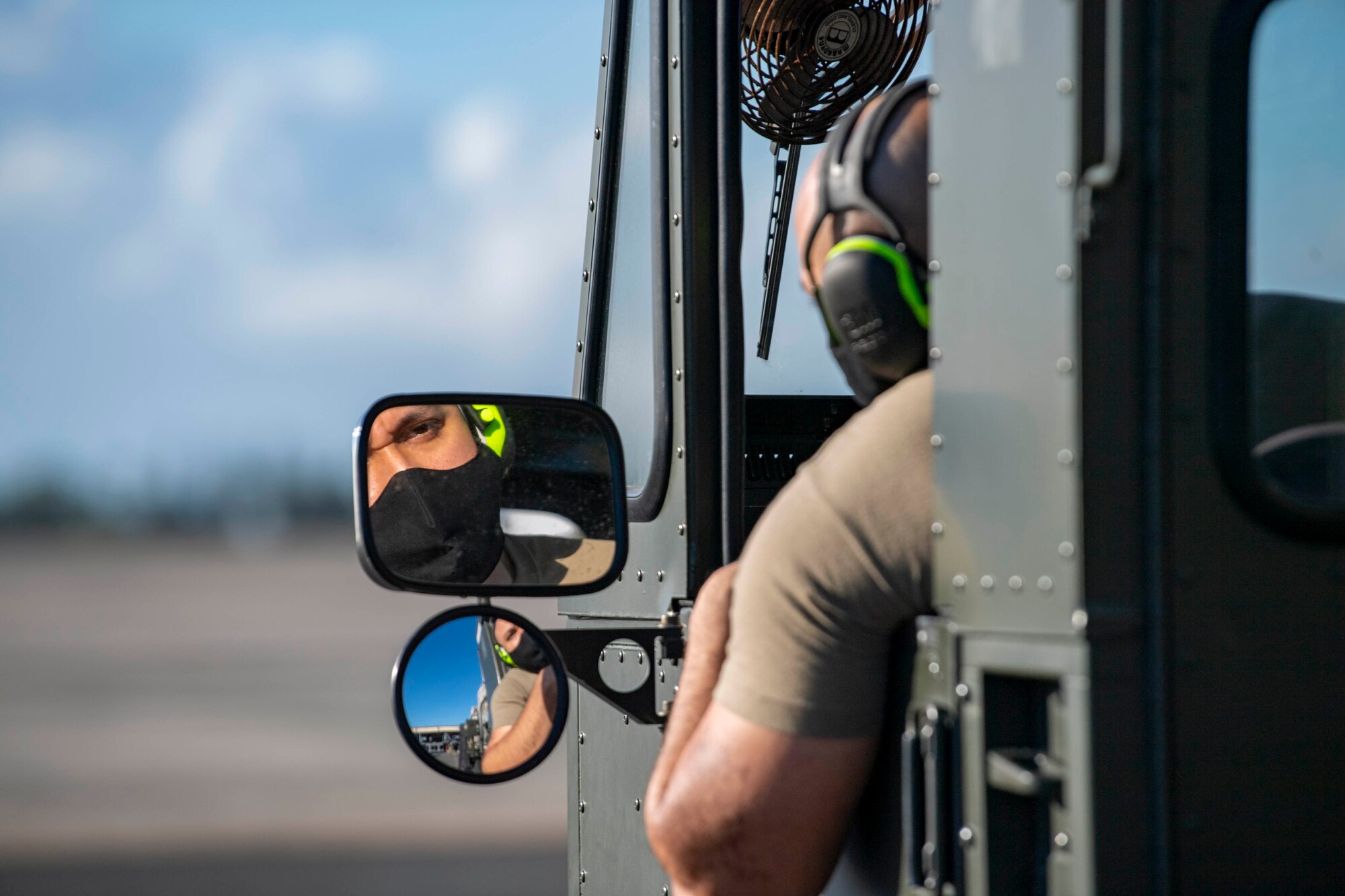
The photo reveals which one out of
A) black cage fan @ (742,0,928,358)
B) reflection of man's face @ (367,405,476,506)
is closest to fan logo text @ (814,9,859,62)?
black cage fan @ (742,0,928,358)

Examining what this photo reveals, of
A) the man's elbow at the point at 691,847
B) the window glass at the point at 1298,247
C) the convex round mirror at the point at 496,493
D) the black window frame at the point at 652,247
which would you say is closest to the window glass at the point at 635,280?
the black window frame at the point at 652,247

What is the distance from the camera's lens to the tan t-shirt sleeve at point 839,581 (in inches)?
51.5

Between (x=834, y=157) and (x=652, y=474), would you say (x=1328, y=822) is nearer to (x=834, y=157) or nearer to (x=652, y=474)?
(x=834, y=157)

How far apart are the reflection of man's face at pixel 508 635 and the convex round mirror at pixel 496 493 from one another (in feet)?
0.19

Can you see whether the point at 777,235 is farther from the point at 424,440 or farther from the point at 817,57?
the point at 424,440

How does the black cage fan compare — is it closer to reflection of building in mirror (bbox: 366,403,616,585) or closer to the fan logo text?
the fan logo text

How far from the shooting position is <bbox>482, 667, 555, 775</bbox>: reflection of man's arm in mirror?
1.87 meters

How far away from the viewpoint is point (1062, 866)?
1.15m

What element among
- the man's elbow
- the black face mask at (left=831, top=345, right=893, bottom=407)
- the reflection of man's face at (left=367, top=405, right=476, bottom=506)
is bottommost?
the man's elbow

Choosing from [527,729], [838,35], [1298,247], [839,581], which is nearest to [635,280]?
[838,35]

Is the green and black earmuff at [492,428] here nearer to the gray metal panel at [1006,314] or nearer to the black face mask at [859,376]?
the black face mask at [859,376]

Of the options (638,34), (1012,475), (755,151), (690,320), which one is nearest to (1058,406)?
(1012,475)

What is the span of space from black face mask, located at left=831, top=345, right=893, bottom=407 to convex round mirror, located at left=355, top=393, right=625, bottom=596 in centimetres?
39

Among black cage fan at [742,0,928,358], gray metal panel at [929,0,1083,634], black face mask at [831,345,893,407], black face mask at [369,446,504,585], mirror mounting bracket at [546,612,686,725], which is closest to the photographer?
gray metal panel at [929,0,1083,634]
